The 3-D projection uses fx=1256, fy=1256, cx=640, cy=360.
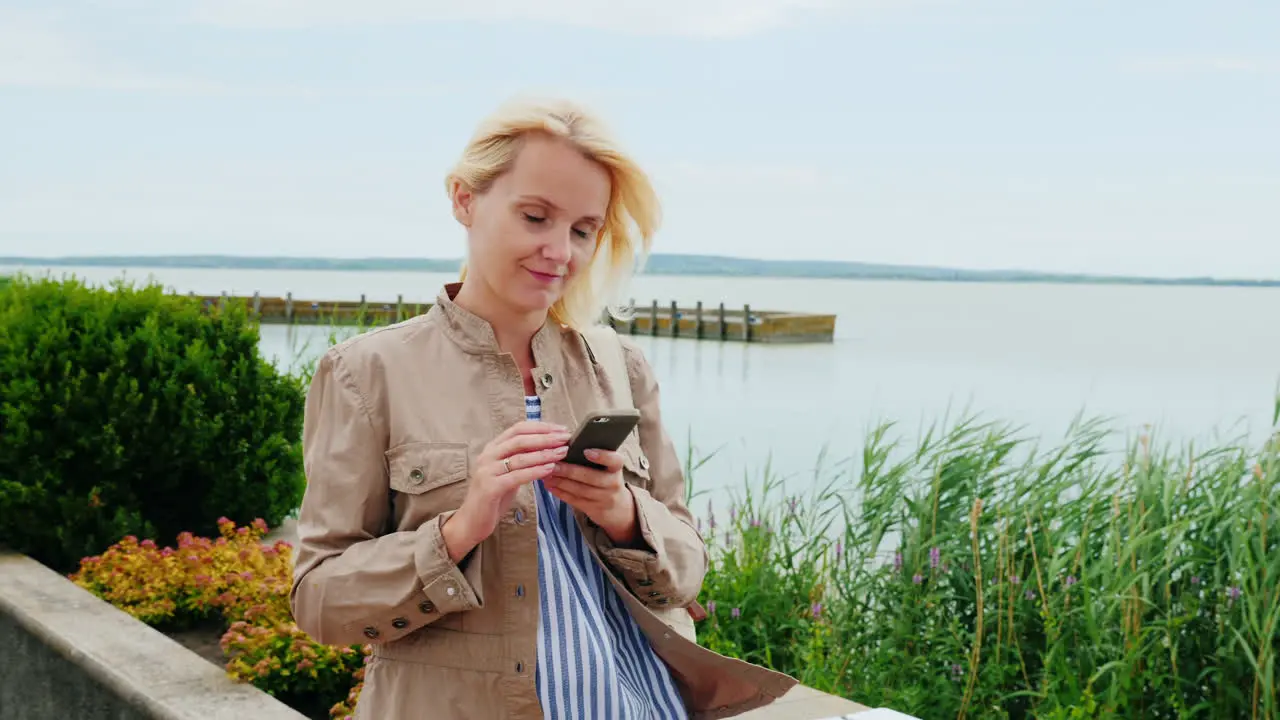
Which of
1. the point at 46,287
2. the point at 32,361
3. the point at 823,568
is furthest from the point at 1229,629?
the point at 46,287

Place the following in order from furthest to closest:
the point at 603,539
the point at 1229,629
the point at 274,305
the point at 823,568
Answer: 1. the point at 274,305
2. the point at 823,568
3. the point at 1229,629
4. the point at 603,539

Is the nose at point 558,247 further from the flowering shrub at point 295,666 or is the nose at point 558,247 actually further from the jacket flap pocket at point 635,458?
the flowering shrub at point 295,666

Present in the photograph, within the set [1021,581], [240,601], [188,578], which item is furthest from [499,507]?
[188,578]

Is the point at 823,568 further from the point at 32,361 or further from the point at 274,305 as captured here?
the point at 274,305

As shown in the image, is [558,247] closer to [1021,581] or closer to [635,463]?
[635,463]

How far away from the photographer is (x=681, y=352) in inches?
1831

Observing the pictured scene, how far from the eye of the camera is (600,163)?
1873 millimetres

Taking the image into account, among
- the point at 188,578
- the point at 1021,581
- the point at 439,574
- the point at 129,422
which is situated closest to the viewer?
the point at 439,574

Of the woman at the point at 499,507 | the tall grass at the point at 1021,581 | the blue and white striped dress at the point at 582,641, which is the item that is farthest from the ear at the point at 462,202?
the tall grass at the point at 1021,581

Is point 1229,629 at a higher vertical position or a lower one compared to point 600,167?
lower

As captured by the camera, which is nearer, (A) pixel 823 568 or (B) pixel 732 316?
(A) pixel 823 568

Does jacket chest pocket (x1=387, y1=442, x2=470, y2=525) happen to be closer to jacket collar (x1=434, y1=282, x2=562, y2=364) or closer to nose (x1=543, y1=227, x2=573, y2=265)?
jacket collar (x1=434, y1=282, x2=562, y2=364)

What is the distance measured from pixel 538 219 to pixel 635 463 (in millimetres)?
421

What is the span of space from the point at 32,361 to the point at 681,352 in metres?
Result: 41.4
